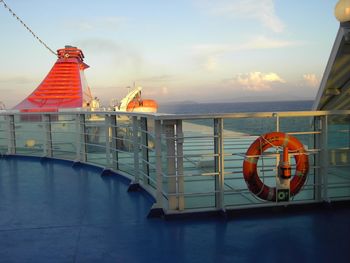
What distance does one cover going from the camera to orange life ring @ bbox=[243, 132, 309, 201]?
2.49m

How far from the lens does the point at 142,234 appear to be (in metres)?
2.27

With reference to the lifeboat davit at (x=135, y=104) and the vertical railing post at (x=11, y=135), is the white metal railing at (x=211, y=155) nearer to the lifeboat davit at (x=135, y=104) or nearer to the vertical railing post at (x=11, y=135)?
the vertical railing post at (x=11, y=135)

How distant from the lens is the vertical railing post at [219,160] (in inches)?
97.9

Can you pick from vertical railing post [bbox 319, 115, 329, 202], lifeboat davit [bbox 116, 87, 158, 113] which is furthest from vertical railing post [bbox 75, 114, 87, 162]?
lifeboat davit [bbox 116, 87, 158, 113]

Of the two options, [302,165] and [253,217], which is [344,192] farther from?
[253,217]

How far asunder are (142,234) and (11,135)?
4207mm

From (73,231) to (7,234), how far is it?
1.35 feet

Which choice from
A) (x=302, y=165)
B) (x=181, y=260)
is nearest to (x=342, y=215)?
(x=302, y=165)

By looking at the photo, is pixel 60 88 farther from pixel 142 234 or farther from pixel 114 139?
pixel 142 234

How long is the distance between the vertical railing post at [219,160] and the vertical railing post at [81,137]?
2.40 m

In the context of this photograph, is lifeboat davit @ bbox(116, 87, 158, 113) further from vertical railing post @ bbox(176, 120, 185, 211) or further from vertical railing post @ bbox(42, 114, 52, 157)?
vertical railing post @ bbox(176, 120, 185, 211)

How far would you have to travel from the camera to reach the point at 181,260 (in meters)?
1.88

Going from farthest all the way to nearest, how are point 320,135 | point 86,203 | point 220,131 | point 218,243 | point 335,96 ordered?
point 335,96, point 86,203, point 320,135, point 220,131, point 218,243

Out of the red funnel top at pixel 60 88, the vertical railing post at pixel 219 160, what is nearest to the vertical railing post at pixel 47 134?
the vertical railing post at pixel 219 160
